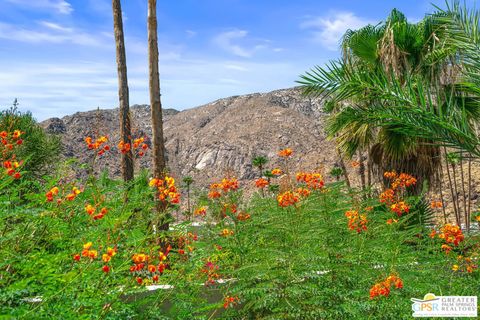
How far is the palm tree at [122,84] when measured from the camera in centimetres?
1092

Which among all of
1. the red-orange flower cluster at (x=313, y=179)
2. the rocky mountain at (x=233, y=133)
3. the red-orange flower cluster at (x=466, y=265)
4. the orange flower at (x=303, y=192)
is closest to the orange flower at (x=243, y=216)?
the orange flower at (x=303, y=192)

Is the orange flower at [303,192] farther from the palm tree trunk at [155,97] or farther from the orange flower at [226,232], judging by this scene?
the palm tree trunk at [155,97]

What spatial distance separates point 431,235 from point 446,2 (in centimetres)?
360

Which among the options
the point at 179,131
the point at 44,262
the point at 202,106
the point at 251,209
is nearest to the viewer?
the point at 44,262

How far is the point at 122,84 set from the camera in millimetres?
11617

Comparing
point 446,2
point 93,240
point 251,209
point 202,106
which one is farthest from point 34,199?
point 202,106

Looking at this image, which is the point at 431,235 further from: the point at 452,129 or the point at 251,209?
the point at 251,209

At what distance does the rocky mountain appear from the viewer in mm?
63375

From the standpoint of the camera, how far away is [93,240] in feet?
15.5

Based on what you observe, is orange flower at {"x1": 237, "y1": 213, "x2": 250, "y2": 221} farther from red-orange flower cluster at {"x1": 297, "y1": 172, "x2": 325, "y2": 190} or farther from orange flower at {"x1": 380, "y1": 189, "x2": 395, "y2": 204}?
orange flower at {"x1": 380, "y1": 189, "x2": 395, "y2": 204}

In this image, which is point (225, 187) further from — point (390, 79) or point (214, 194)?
point (390, 79)

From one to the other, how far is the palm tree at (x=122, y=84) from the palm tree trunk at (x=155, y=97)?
0.92 metres

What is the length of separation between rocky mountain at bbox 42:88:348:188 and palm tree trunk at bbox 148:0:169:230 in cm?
4457

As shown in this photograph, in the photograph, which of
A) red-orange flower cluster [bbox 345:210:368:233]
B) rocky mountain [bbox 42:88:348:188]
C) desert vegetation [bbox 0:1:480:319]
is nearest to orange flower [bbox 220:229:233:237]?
desert vegetation [bbox 0:1:480:319]
